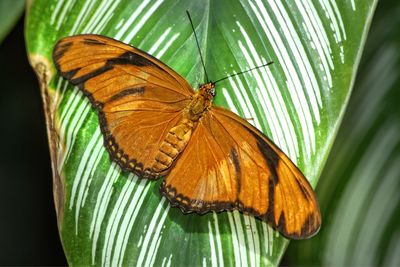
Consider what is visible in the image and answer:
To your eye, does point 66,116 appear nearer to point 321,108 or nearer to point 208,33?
point 208,33

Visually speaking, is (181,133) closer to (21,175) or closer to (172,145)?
(172,145)

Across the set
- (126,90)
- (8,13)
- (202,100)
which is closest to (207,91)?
(202,100)

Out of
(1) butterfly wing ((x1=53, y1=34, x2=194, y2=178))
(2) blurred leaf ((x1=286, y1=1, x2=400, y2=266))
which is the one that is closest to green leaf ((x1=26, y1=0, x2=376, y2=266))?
(1) butterfly wing ((x1=53, y1=34, x2=194, y2=178))

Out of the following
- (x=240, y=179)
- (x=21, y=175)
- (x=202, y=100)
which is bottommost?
(x=21, y=175)

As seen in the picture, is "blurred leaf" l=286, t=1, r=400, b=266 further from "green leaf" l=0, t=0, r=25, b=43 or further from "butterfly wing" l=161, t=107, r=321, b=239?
"green leaf" l=0, t=0, r=25, b=43

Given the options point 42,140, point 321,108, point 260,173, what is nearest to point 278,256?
point 260,173

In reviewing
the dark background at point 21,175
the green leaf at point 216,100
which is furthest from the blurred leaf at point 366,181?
the dark background at point 21,175

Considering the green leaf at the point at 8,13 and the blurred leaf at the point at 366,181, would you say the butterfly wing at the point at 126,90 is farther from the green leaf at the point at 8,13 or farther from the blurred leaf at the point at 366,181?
the blurred leaf at the point at 366,181
